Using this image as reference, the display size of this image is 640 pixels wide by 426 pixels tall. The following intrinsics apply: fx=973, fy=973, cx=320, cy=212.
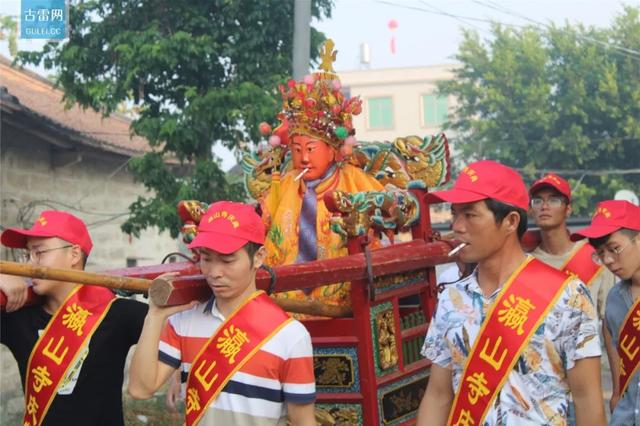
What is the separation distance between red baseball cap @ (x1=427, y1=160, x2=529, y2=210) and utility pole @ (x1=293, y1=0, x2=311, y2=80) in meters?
5.77

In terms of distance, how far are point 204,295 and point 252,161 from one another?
10.9ft

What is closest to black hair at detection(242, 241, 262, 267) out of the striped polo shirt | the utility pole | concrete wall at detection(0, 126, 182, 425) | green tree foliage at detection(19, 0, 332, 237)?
the striped polo shirt

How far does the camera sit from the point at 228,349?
331 centimetres

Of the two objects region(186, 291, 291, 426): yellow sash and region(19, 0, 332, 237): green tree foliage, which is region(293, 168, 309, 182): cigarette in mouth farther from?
region(19, 0, 332, 237): green tree foliage

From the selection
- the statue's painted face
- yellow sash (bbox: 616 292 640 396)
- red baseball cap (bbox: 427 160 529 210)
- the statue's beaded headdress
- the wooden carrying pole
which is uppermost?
the statue's beaded headdress

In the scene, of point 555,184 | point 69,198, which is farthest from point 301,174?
point 69,198

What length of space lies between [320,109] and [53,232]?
277cm

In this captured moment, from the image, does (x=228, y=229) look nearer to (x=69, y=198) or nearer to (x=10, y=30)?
(x=69, y=198)

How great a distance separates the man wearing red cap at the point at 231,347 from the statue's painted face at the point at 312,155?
2793 millimetres

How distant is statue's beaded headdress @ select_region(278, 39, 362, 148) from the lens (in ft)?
20.5

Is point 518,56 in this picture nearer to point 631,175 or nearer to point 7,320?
point 631,175

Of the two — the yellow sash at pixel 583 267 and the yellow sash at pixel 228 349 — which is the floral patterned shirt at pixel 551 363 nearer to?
the yellow sash at pixel 228 349

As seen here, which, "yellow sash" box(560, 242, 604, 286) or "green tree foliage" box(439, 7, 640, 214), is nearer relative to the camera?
"yellow sash" box(560, 242, 604, 286)

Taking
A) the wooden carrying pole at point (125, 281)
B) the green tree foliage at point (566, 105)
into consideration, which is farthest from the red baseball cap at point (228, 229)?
the green tree foliage at point (566, 105)
